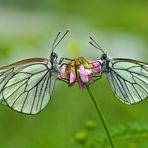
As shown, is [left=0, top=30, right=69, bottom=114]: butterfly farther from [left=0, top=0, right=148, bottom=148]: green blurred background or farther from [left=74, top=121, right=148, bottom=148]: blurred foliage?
[left=0, top=0, right=148, bottom=148]: green blurred background

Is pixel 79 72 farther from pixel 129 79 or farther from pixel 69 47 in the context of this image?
pixel 69 47

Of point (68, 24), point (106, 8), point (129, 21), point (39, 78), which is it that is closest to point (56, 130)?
point (39, 78)

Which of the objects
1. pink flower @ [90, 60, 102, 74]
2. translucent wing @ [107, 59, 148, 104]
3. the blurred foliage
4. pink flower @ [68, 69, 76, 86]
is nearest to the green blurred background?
the blurred foliage

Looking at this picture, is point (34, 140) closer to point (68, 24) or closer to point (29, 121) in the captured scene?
point (29, 121)

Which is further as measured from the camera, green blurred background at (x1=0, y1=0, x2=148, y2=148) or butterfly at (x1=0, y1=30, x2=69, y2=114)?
green blurred background at (x1=0, y1=0, x2=148, y2=148)

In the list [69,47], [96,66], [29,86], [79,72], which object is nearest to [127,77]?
[96,66]

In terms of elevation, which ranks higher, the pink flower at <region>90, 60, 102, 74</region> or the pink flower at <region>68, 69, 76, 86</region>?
the pink flower at <region>90, 60, 102, 74</region>
